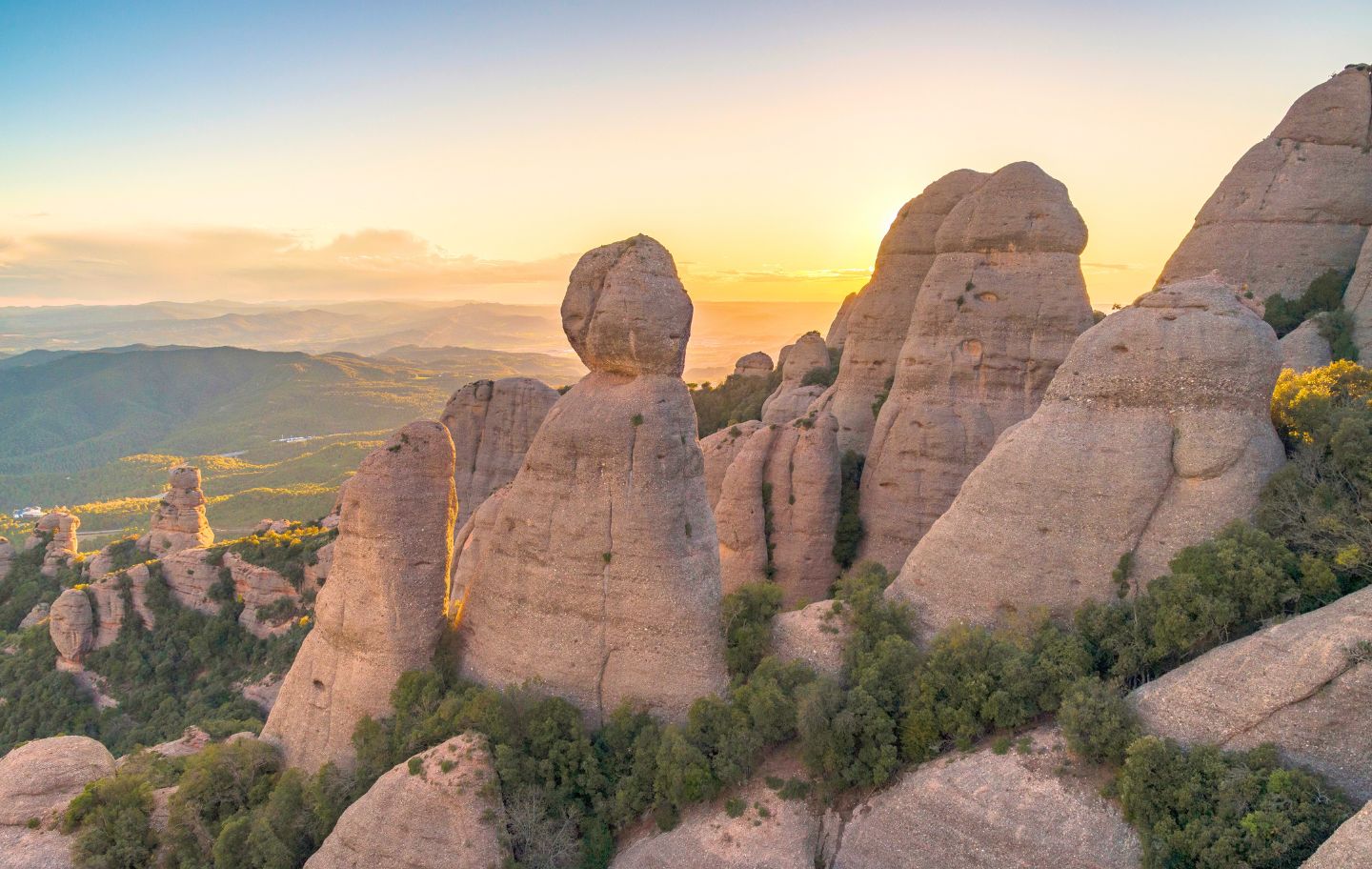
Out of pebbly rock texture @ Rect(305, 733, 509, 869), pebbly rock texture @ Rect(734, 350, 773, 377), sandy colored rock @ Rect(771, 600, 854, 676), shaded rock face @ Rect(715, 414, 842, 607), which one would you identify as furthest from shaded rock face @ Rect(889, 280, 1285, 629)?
pebbly rock texture @ Rect(734, 350, 773, 377)

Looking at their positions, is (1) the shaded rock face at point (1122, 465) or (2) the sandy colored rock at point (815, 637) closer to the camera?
(1) the shaded rock face at point (1122, 465)

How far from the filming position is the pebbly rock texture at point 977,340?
30688mm

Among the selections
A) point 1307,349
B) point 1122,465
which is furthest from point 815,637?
point 1307,349

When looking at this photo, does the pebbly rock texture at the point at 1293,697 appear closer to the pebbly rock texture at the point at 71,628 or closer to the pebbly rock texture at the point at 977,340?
the pebbly rock texture at the point at 977,340

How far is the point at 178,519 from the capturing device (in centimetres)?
5750

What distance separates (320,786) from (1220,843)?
21.1 meters

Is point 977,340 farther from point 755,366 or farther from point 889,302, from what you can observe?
point 755,366

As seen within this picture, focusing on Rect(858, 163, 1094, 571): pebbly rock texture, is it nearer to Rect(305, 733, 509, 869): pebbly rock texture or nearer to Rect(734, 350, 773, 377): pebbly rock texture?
Rect(305, 733, 509, 869): pebbly rock texture

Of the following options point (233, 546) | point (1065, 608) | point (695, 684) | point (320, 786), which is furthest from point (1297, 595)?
point (233, 546)

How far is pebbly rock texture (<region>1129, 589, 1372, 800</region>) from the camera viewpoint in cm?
1402

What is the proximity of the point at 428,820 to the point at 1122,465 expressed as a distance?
20071 mm

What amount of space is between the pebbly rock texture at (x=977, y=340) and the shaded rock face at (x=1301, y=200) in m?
7.74

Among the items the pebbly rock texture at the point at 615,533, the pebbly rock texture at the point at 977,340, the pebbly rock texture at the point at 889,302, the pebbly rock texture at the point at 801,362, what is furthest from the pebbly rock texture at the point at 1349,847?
the pebbly rock texture at the point at 801,362

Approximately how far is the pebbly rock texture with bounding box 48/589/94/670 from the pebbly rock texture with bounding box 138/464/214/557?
39.6 ft
